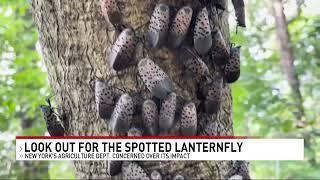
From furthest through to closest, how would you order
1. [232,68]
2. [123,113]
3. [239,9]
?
[239,9] → [232,68] → [123,113]

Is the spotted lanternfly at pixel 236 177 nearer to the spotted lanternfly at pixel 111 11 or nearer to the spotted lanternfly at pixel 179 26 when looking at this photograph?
the spotted lanternfly at pixel 179 26

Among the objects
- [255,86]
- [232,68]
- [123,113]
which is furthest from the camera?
[255,86]

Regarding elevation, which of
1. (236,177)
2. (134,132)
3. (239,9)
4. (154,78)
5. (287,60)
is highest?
(287,60)

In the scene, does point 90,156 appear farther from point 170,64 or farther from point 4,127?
point 4,127

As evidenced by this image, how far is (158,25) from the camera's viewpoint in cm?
98

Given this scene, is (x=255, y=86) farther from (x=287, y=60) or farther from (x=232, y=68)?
(x=232, y=68)

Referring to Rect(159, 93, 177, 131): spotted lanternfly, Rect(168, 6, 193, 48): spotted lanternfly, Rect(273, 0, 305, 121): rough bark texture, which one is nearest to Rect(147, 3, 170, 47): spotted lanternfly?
Rect(168, 6, 193, 48): spotted lanternfly

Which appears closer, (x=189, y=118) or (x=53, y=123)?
(x=189, y=118)

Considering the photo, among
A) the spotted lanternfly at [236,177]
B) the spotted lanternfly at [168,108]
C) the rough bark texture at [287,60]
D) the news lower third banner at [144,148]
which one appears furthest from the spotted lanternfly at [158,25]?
the rough bark texture at [287,60]

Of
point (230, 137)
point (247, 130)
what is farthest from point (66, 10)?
point (247, 130)

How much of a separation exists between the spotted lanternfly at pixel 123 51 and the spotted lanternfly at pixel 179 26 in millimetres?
85

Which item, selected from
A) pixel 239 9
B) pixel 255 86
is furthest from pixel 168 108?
pixel 255 86

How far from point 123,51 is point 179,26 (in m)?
0.14

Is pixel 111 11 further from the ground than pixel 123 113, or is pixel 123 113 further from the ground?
pixel 111 11
